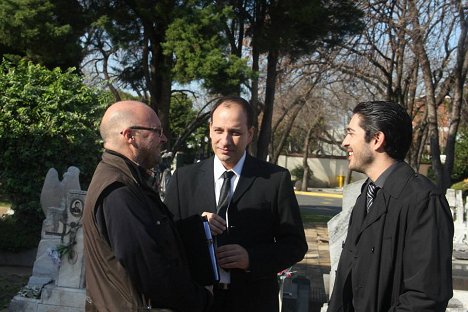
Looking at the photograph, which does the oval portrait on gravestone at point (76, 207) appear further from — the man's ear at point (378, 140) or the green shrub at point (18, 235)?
the green shrub at point (18, 235)

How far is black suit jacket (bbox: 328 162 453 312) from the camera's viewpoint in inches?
84.2

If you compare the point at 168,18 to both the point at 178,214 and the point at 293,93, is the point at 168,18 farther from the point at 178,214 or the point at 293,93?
the point at 293,93

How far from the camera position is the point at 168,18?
1330 centimetres

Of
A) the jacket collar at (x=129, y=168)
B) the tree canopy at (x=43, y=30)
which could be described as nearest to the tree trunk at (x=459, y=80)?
the tree canopy at (x=43, y=30)

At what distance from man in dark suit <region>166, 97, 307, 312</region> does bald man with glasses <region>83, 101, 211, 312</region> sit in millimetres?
512

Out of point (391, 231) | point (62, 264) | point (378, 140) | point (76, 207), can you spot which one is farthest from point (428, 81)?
point (391, 231)

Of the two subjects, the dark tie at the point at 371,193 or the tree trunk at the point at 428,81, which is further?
the tree trunk at the point at 428,81

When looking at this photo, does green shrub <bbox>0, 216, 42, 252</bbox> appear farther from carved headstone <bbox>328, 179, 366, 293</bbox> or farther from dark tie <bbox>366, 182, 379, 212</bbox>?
dark tie <bbox>366, 182, 379, 212</bbox>

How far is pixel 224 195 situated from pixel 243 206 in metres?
0.13

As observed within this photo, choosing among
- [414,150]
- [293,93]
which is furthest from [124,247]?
[293,93]

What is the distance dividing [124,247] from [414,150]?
2109cm

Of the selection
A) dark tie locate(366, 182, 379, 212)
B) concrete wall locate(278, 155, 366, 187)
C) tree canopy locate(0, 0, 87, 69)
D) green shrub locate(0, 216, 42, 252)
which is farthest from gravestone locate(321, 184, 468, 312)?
concrete wall locate(278, 155, 366, 187)

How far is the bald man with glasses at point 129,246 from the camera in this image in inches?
81.4

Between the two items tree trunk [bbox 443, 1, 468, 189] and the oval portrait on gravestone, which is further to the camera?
tree trunk [bbox 443, 1, 468, 189]
